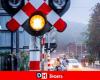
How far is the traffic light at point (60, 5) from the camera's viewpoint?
399 cm

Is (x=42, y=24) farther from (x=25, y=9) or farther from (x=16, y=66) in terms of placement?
(x=16, y=66)

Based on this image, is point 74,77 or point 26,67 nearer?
point 74,77

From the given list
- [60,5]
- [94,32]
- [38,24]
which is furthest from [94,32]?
[38,24]

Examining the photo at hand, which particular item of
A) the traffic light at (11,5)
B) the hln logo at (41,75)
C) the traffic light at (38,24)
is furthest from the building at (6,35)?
the hln logo at (41,75)

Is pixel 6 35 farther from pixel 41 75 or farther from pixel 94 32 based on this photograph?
pixel 94 32

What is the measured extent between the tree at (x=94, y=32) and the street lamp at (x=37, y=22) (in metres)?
0.44

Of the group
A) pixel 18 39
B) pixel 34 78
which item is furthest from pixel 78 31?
pixel 18 39

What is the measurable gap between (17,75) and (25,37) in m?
0.48

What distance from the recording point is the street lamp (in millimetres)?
3996

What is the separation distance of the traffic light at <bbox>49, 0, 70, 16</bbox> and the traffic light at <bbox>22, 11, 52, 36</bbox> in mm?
A: 134

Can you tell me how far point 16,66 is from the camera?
4309mm

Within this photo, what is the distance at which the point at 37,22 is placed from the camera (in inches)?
157

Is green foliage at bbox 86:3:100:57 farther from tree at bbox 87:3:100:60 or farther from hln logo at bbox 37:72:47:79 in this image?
hln logo at bbox 37:72:47:79

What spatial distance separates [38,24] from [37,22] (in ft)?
0.08
